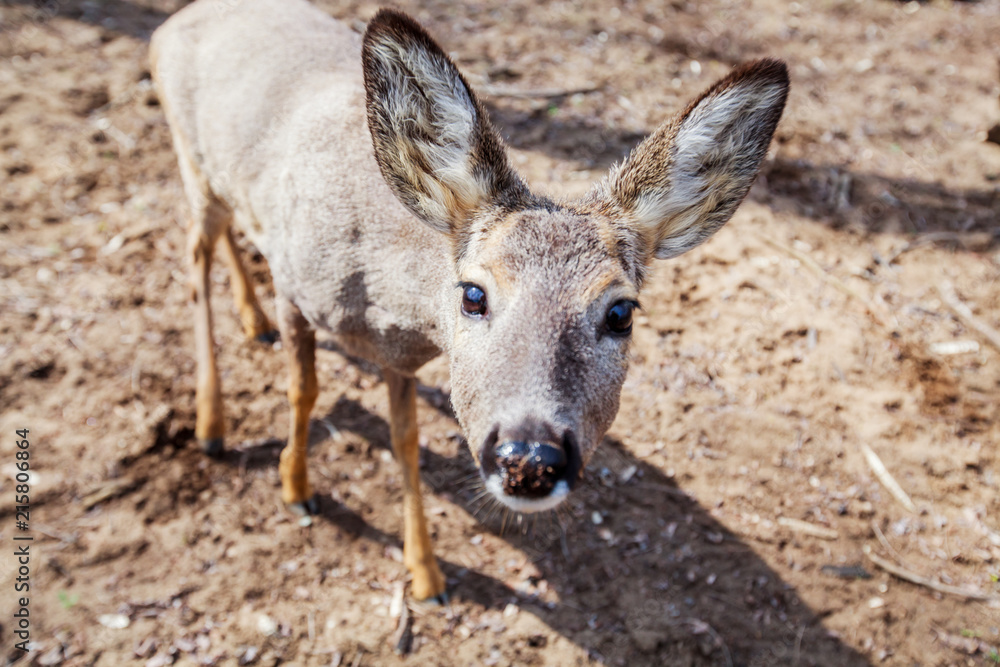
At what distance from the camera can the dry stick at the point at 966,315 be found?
527 centimetres

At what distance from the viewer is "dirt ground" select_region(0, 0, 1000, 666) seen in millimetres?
3750

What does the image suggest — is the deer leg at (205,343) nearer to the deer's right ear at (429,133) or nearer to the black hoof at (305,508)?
the black hoof at (305,508)

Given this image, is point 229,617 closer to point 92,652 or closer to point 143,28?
point 92,652

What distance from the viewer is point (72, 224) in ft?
18.0

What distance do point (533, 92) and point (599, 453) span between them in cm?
424

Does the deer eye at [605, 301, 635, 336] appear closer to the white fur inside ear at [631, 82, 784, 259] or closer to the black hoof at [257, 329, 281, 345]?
the white fur inside ear at [631, 82, 784, 259]

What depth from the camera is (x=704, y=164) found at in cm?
279

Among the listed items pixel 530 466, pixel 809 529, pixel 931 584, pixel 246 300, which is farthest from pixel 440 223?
pixel 931 584

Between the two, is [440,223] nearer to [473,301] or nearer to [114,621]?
[473,301]

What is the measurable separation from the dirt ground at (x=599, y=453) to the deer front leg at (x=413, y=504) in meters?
0.18

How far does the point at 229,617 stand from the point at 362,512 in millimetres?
964

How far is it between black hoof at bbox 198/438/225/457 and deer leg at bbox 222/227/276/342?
3.29ft

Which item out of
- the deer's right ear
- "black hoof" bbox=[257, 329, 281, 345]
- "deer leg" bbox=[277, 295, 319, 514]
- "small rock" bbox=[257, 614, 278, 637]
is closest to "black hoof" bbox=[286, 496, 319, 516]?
"deer leg" bbox=[277, 295, 319, 514]

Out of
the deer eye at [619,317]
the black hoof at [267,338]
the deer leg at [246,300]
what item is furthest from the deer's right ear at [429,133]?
the black hoof at [267,338]
